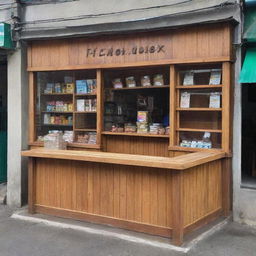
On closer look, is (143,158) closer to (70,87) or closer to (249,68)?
(249,68)

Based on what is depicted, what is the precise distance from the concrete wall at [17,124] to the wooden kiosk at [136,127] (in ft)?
0.56

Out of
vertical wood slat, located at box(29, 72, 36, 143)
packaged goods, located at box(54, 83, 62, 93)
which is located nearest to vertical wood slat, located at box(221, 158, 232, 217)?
packaged goods, located at box(54, 83, 62, 93)

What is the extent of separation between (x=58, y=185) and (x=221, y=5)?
407 cm

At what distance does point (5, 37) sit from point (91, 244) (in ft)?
14.6

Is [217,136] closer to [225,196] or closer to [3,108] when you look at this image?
[225,196]

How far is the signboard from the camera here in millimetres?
7118

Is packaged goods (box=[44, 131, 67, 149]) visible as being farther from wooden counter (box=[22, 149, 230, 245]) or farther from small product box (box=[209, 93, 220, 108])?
small product box (box=[209, 93, 220, 108])

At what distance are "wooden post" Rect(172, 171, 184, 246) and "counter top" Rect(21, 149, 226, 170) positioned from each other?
164 millimetres

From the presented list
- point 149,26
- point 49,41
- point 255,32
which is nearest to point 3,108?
point 49,41

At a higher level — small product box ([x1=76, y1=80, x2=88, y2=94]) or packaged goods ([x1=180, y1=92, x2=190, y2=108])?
small product box ([x1=76, y1=80, x2=88, y2=94])

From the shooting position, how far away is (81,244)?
17.1ft

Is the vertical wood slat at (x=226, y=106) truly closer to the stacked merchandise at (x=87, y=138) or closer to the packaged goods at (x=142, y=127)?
the packaged goods at (x=142, y=127)

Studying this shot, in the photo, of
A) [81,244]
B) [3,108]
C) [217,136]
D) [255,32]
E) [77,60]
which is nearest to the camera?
[81,244]

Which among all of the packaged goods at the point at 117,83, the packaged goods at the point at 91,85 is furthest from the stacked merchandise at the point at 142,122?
the packaged goods at the point at 91,85
